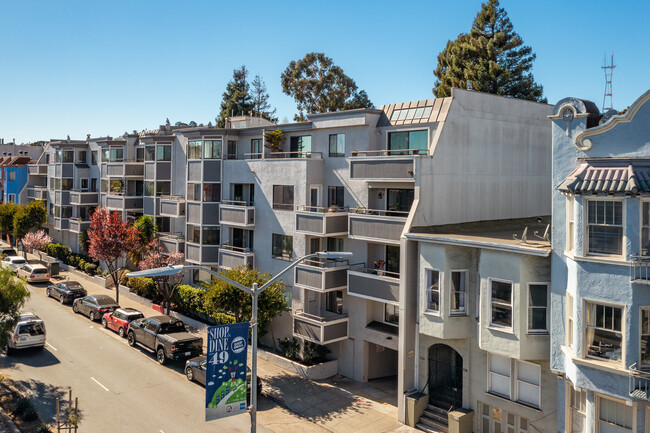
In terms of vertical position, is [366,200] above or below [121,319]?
above

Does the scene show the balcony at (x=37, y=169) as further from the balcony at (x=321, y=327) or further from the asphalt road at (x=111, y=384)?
the balcony at (x=321, y=327)

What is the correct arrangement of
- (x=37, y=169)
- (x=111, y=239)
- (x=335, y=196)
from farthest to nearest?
(x=37, y=169), (x=111, y=239), (x=335, y=196)

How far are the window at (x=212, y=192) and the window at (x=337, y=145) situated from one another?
31.5 feet

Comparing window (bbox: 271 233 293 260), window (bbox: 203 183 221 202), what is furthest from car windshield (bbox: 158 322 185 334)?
window (bbox: 203 183 221 202)

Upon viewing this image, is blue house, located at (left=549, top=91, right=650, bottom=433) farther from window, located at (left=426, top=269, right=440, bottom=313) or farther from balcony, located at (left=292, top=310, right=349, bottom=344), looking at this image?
balcony, located at (left=292, top=310, right=349, bottom=344)

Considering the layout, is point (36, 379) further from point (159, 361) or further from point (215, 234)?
point (215, 234)

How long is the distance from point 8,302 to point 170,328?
864cm

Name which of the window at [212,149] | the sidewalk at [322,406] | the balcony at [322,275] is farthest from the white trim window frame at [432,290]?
the window at [212,149]

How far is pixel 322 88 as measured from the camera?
188 feet

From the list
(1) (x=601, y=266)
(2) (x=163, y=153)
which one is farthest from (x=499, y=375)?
(2) (x=163, y=153)

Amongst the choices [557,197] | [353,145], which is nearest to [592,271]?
[557,197]

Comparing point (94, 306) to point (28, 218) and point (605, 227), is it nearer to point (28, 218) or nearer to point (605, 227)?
point (28, 218)

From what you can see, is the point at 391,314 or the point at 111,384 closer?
the point at 111,384

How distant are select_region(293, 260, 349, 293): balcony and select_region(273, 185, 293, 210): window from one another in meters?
4.27
